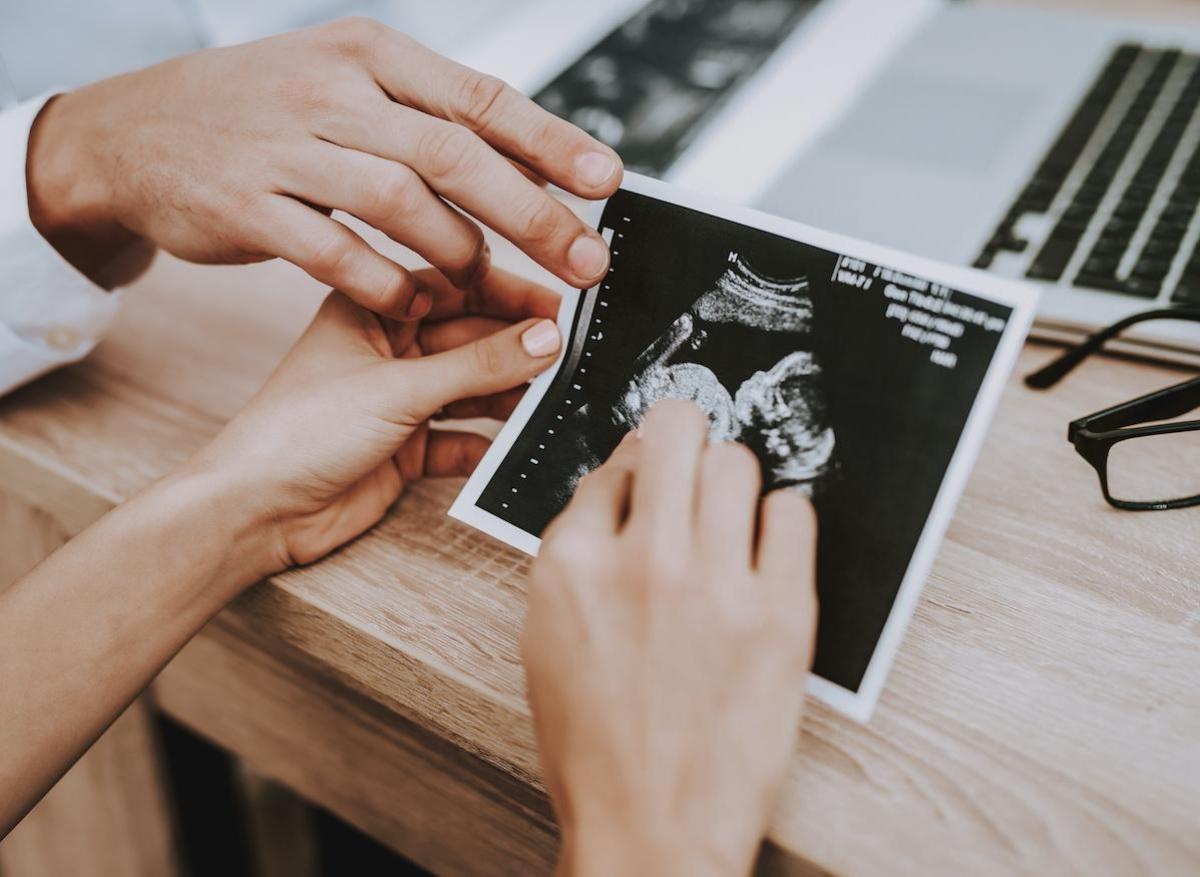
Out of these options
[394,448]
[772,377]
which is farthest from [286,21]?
[772,377]

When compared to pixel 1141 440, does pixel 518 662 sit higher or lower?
lower

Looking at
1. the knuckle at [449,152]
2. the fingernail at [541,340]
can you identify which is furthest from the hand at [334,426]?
the knuckle at [449,152]

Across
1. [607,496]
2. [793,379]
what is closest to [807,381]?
[793,379]

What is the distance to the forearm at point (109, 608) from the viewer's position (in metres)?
0.50

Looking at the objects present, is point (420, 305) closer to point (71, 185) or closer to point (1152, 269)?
point (71, 185)

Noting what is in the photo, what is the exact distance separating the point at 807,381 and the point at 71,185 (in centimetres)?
57

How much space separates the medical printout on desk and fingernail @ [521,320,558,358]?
0.5 inches

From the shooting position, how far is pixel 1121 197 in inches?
28.5

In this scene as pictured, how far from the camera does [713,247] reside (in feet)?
1.67

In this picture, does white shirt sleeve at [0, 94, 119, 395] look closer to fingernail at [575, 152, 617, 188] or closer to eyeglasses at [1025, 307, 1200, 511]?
fingernail at [575, 152, 617, 188]

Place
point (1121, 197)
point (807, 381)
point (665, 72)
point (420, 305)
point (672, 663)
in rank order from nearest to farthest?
point (672, 663) → point (807, 381) → point (420, 305) → point (1121, 197) → point (665, 72)

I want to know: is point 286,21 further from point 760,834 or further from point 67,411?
point 760,834

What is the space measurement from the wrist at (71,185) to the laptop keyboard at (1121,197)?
683mm

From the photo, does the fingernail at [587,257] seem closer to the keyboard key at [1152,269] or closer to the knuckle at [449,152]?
the knuckle at [449,152]
